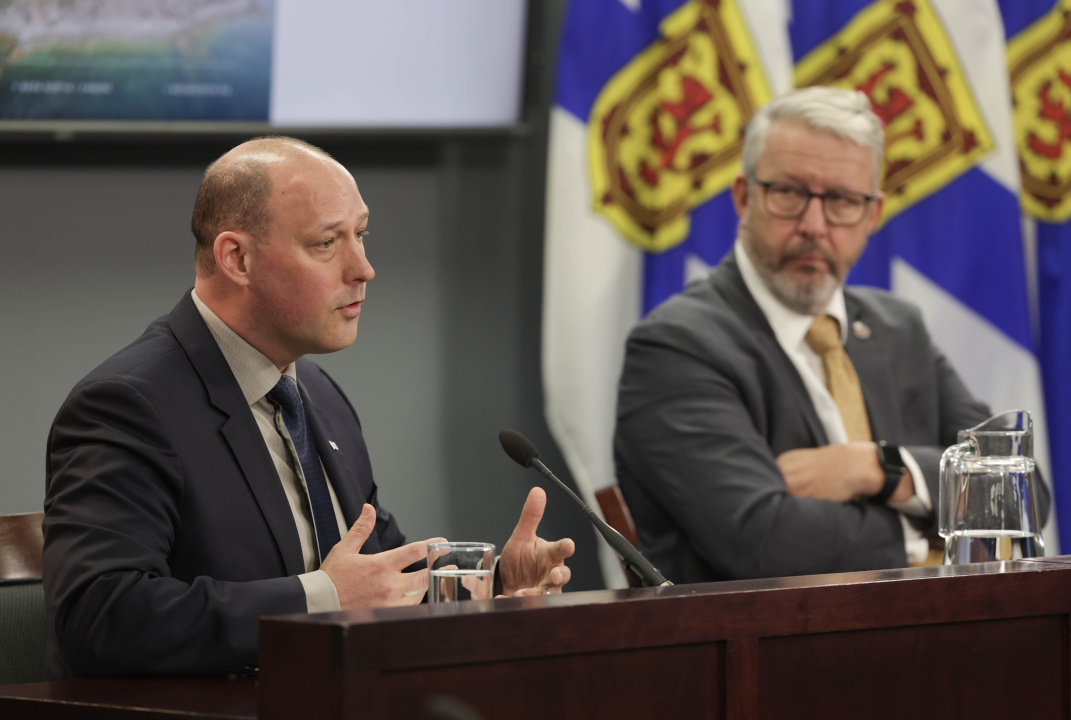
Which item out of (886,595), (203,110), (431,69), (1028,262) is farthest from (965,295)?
(886,595)

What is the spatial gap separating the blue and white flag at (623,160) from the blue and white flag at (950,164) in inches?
9.4

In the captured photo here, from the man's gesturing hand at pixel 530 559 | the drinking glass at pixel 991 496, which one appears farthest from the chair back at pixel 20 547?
the drinking glass at pixel 991 496

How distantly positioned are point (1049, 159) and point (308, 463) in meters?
2.71

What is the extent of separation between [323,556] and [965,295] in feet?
7.74

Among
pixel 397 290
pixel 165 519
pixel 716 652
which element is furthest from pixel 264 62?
pixel 716 652

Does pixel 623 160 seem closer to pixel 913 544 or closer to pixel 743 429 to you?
pixel 743 429

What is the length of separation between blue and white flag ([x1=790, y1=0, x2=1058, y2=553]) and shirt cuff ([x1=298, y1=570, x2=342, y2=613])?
248 centimetres

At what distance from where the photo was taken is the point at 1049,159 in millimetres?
4016

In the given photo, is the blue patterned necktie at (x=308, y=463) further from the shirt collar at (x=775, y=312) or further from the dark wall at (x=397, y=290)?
the shirt collar at (x=775, y=312)

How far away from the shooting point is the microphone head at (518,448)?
1901mm

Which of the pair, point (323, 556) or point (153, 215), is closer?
point (323, 556)

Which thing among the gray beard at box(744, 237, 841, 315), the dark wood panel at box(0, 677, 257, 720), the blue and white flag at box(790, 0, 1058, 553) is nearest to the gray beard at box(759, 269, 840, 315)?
the gray beard at box(744, 237, 841, 315)

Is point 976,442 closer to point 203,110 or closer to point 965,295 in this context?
point 965,295

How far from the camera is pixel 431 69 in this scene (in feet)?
11.5
